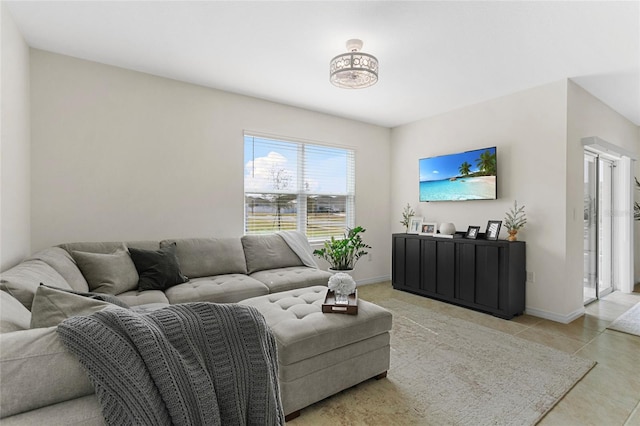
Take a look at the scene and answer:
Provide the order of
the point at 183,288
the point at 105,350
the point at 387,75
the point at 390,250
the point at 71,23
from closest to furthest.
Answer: the point at 105,350 < the point at 71,23 < the point at 183,288 < the point at 387,75 < the point at 390,250

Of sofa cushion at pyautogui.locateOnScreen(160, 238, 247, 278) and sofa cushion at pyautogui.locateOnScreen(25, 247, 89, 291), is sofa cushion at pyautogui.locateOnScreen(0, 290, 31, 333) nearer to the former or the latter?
sofa cushion at pyautogui.locateOnScreen(25, 247, 89, 291)

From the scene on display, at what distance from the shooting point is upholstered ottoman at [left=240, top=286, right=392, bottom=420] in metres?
1.75

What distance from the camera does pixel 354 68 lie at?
7.82 ft

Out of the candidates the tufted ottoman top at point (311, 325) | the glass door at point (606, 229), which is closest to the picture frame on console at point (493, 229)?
the glass door at point (606, 229)

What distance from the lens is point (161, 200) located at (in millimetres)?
3250

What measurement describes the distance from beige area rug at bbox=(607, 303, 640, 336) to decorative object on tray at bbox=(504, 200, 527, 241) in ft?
3.99

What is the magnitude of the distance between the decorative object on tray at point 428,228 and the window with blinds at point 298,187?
104cm

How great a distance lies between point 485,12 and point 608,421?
264 centimetres

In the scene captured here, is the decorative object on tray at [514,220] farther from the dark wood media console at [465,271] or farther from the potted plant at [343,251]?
the potted plant at [343,251]

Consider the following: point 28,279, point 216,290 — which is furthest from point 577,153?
point 28,279

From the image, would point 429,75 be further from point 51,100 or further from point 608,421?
point 51,100

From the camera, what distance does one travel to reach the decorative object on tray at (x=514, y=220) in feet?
11.4

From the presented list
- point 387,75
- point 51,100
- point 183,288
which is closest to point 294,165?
point 387,75

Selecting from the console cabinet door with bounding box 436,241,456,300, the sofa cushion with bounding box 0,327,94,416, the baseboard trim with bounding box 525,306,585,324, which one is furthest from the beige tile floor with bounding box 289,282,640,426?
the sofa cushion with bounding box 0,327,94,416
